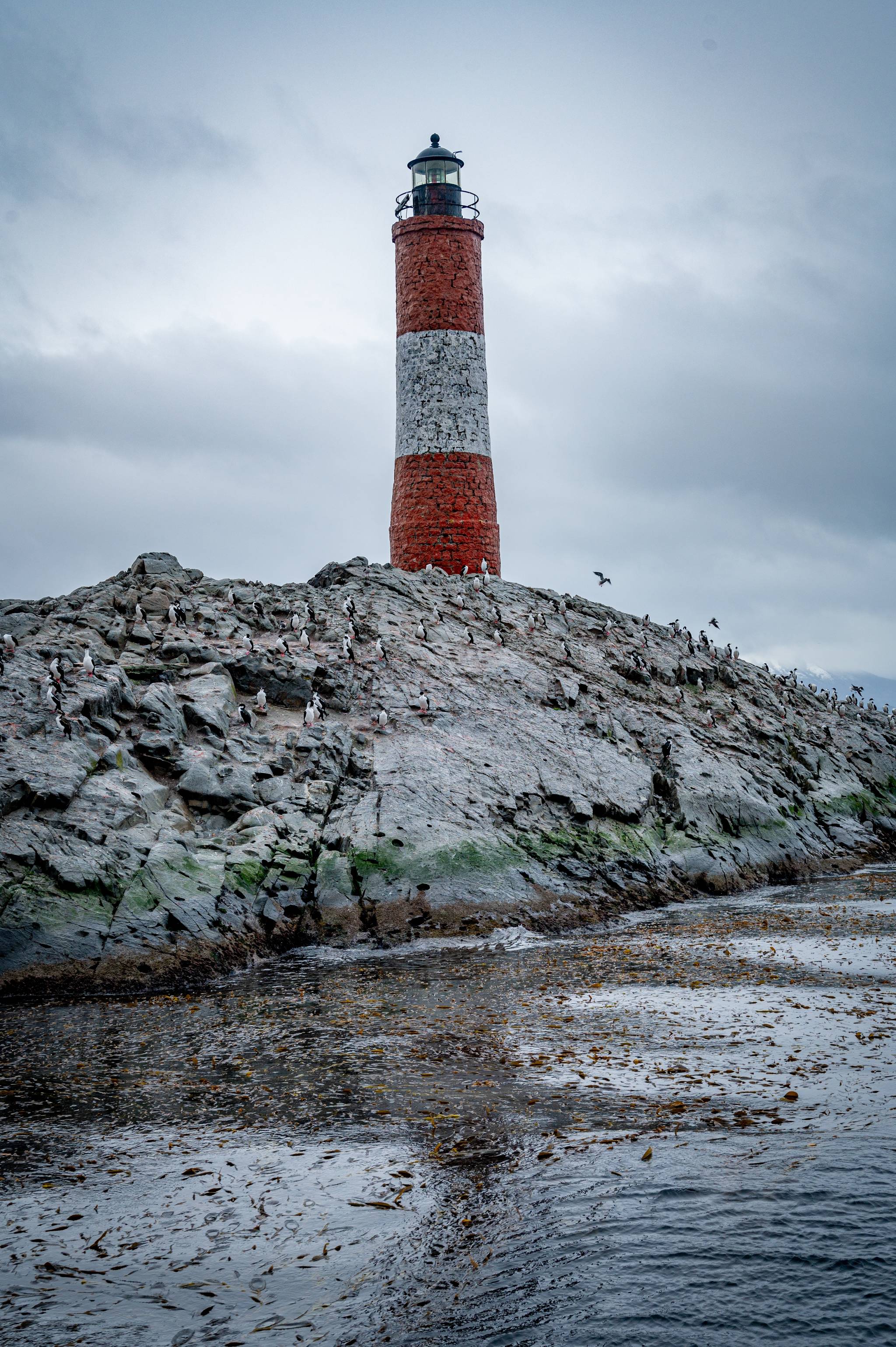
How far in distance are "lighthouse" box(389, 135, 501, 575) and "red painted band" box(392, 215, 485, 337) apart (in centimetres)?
4

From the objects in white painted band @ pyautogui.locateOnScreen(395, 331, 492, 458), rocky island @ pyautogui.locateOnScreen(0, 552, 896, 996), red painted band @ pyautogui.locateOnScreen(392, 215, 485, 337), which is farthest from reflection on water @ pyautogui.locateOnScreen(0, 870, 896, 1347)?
red painted band @ pyautogui.locateOnScreen(392, 215, 485, 337)

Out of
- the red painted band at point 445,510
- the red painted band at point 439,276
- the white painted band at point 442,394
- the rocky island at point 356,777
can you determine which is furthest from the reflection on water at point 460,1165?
the red painted band at point 439,276

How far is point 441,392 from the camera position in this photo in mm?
45281

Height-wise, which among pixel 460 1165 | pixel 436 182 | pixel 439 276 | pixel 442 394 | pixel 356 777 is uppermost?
pixel 436 182

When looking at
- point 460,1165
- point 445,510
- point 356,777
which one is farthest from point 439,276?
point 460,1165

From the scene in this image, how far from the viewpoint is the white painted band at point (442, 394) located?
45.3 metres

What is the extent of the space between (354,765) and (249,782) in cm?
323

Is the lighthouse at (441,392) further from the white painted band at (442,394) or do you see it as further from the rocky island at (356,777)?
the rocky island at (356,777)

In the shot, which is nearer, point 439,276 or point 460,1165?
point 460,1165

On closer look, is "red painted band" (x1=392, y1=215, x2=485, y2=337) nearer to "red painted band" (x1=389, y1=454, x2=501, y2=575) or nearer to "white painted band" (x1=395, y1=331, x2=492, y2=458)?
"white painted band" (x1=395, y1=331, x2=492, y2=458)

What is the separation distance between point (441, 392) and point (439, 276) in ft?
15.7

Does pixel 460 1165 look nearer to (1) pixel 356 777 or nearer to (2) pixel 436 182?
(1) pixel 356 777

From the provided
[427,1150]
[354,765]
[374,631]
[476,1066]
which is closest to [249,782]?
[354,765]

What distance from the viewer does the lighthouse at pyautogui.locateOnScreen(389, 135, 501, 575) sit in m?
45.3
